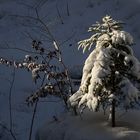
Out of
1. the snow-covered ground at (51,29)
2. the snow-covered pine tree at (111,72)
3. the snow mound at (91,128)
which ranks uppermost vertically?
the snow-covered ground at (51,29)

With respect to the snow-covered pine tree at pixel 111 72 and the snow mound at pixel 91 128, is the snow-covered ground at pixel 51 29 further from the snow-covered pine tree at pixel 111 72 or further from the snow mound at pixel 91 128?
the snow-covered pine tree at pixel 111 72

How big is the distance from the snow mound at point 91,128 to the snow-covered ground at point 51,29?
134 inches

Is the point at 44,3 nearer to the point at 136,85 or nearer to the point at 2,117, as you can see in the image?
the point at 2,117

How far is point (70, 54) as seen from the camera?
1286cm

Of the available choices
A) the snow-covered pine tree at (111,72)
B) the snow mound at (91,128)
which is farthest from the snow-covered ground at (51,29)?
the snow-covered pine tree at (111,72)

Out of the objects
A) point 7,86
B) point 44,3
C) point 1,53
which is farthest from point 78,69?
point 44,3

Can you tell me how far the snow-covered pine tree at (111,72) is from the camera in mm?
6359

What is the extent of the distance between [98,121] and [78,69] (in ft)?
16.0

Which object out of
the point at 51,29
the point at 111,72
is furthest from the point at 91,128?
the point at 51,29

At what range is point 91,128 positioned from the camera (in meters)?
6.72

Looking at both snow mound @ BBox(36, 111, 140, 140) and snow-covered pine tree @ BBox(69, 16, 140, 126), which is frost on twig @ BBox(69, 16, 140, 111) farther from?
snow mound @ BBox(36, 111, 140, 140)

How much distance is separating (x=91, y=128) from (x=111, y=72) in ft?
2.61

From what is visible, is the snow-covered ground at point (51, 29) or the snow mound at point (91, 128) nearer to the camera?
the snow mound at point (91, 128)

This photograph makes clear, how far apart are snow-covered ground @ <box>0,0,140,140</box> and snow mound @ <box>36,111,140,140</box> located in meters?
3.40
